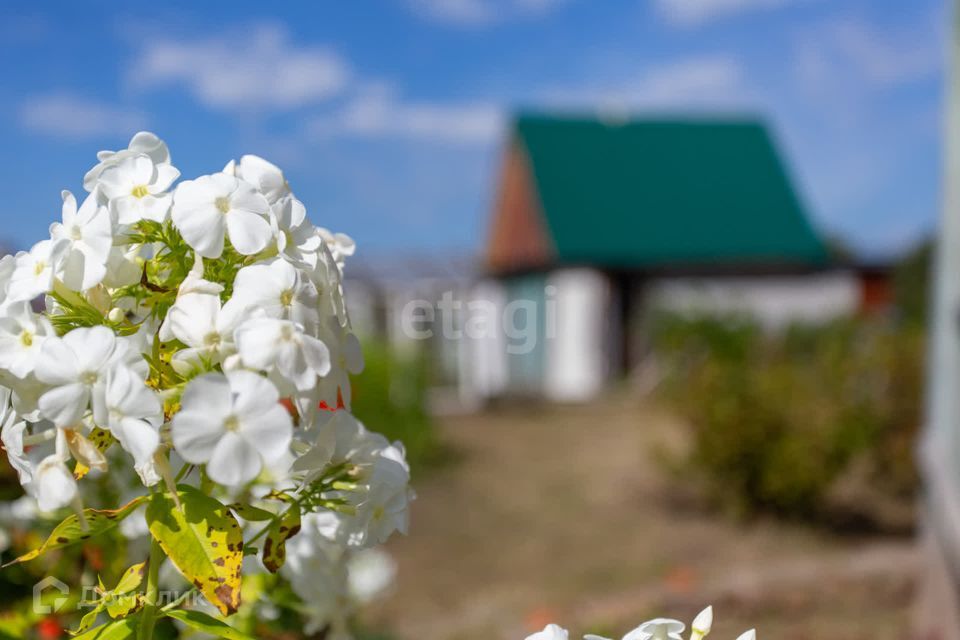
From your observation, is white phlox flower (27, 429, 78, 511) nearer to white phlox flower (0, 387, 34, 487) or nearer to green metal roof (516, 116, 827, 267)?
white phlox flower (0, 387, 34, 487)

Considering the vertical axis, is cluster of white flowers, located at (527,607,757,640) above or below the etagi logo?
above

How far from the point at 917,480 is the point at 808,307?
9.88 meters

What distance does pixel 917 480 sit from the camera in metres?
6.68

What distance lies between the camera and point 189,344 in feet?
2.73

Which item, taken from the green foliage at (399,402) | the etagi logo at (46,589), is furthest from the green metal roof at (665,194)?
the etagi logo at (46,589)

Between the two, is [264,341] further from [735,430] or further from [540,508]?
[540,508]

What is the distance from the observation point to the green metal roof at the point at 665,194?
52.3 feet

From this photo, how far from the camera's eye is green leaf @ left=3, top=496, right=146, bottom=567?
2.99ft

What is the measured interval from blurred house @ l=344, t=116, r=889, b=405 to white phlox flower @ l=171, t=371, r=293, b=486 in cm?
1311

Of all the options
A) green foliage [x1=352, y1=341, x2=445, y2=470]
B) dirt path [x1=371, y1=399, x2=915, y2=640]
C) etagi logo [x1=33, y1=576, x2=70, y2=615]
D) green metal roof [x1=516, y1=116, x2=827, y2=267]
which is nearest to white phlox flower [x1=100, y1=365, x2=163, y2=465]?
etagi logo [x1=33, y1=576, x2=70, y2=615]

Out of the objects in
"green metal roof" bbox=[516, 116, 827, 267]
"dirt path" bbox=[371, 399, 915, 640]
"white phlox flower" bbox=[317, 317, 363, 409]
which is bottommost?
"dirt path" bbox=[371, 399, 915, 640]

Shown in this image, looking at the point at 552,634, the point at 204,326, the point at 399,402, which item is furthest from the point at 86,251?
the point at 399,402

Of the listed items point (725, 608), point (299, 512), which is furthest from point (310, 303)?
point (725, 608)

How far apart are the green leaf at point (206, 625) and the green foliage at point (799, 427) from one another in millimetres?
5541
